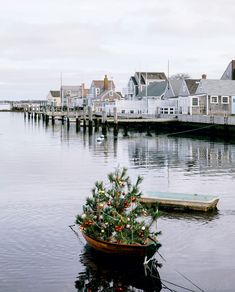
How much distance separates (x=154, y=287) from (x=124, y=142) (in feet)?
178

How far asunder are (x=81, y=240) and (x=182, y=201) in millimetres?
6764

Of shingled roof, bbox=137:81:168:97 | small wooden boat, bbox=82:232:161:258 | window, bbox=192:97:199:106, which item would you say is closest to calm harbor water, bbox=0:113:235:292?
small wooden boat, bbox=82:232:161:258

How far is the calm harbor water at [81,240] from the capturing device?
691 inches

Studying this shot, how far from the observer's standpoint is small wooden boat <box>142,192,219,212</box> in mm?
26422

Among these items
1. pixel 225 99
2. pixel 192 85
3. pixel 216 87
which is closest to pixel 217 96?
pixel 225 99

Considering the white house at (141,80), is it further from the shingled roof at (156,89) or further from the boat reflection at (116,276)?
the boat reflection at (116,276)

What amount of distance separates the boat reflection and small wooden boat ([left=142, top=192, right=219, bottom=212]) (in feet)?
25.5

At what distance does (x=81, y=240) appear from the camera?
21891 mm

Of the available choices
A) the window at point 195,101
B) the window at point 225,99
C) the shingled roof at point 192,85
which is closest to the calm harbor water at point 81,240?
the window at point 225,99

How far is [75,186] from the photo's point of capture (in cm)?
3488

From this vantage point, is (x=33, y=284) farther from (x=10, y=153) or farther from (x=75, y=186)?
(x=10, y=153)

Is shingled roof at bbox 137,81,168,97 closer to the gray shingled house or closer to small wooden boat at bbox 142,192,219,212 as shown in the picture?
the gray shingled house

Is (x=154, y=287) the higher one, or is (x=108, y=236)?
(x=108, y=236)

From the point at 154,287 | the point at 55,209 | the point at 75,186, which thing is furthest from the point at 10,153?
the point at 154,287
